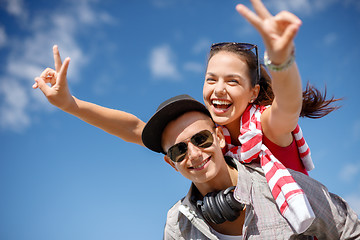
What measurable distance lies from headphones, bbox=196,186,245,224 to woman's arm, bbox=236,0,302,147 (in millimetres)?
987

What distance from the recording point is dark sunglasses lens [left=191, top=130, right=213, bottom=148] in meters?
3.95

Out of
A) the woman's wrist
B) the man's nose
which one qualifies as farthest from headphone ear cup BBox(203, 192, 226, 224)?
the woman's wrist

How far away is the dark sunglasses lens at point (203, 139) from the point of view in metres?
3.95

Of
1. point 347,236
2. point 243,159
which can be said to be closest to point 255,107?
point 243,159

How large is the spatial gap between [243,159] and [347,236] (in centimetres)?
124

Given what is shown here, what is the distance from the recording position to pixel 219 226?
397 cm

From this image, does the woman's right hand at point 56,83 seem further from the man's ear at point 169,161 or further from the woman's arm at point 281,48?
the woman's arm at point 281,48

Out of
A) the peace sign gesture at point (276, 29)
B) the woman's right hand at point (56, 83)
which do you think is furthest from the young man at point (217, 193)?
the peace sign gesture at point (276, 29)

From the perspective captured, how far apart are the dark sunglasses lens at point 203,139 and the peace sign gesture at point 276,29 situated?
1.51m

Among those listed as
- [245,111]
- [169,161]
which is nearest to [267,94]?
[245,111]

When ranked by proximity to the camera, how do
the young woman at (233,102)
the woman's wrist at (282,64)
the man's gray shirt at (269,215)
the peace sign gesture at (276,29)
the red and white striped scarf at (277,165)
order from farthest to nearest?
the young woman at (233,102)
the man's gray shirt at (269,215)
the red and white striped scarf at (277,165)
the woman's wrist at (282,64)
the peace sign gesture at (276,29)

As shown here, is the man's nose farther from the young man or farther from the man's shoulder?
the man's shoulder

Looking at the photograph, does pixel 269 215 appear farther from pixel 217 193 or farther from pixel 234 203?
pixel 217 193

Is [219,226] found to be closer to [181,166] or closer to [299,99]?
[181,166]
